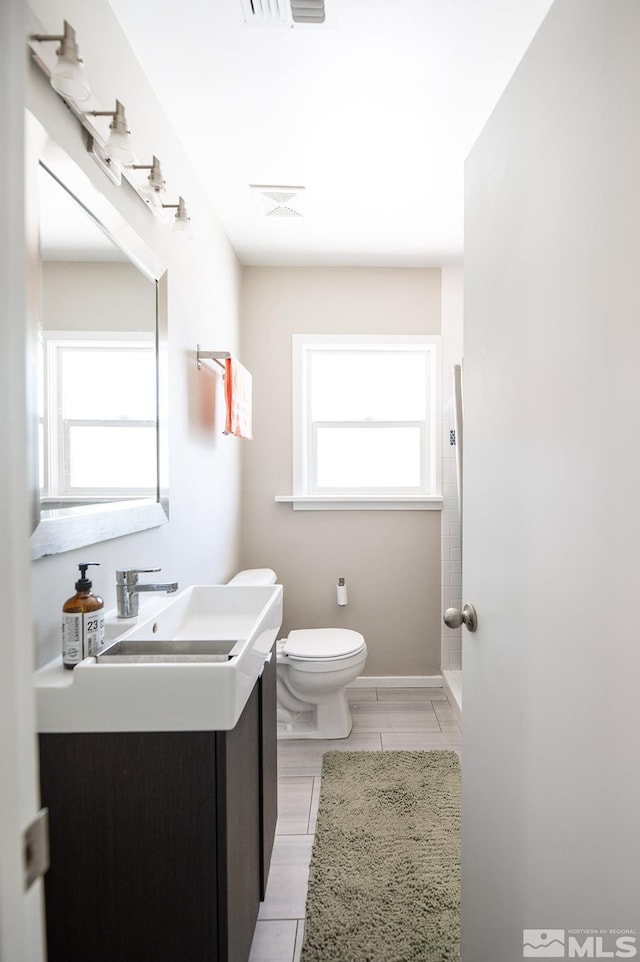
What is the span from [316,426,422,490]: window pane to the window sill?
0.46ft

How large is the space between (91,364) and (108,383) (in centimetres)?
10

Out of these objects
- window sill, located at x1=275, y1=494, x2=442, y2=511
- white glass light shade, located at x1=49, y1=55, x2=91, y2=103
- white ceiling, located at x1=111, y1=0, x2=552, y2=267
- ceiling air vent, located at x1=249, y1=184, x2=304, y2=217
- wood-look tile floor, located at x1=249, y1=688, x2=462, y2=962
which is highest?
white ceiling, located at x1=111, y1=0, x2=552, y2=267

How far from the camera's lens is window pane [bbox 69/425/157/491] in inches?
47.6

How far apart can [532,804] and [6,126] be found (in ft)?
3.97

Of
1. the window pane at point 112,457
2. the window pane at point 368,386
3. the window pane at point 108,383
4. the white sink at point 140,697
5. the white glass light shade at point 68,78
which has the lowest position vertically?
the white sink at point 140,697

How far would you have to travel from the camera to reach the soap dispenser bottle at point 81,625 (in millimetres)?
1065

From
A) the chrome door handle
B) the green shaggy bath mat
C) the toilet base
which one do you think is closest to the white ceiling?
the chrome door handle

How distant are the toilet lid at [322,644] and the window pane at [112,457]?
124 centimetres

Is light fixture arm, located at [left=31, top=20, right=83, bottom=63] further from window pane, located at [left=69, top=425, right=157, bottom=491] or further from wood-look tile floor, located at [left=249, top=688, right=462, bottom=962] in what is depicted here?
wood-look tile floor, located at [left=249, top=688, right=462, bottom=962]

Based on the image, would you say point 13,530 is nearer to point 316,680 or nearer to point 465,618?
point 465,618

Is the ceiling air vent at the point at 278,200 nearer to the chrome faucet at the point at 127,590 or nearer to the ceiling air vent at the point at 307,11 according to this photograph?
the ceiling air vent at the point at 307,11

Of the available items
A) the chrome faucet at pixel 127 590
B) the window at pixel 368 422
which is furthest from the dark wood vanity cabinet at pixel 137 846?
the window at pixel 368 422

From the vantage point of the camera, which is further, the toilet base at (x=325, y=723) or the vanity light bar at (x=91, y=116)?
the toilet base at (x=325, y=723)

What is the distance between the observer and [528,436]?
3.01 ft
